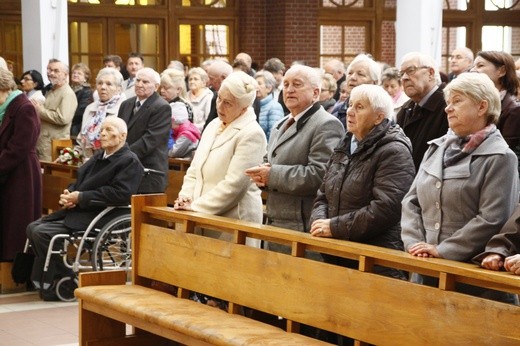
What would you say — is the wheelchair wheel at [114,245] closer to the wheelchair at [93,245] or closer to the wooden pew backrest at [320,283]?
the wheelchair at [93,245]

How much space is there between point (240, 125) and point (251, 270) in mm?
1084

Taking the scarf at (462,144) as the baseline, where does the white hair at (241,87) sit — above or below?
above

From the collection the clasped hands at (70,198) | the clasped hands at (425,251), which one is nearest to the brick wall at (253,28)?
→ the clasped hands at (70,198)

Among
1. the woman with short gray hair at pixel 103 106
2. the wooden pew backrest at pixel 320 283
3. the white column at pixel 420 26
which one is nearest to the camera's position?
the wooden pew backrest at pixel 320 283

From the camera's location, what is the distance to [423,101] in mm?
6012

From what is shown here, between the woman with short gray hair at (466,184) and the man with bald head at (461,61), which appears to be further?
the man with bald head at (461,61)

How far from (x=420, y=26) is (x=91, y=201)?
7.34 m

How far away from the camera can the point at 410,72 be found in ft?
19.7

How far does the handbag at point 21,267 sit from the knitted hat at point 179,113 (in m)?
1.95

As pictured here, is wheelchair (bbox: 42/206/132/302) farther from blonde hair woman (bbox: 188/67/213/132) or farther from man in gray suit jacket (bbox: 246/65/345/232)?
blonde hair woman (bbox: 188/67/213/132)

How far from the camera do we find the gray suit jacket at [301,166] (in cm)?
575

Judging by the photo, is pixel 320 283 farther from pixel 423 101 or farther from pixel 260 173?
pixel 423 101

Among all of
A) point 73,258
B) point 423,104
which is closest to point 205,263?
point 423,104

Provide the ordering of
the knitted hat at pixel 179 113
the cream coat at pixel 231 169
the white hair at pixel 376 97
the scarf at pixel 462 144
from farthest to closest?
the knitted hat at pixel 179 113
the cream coat at pixel 231 169
the white hair at pixel 376 97
the scarf at pixel 462 144
